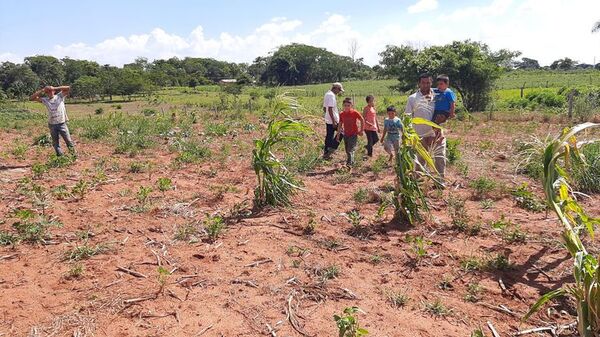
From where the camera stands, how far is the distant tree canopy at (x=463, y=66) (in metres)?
17.6

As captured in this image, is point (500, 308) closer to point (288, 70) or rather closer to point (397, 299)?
point (397, 299)

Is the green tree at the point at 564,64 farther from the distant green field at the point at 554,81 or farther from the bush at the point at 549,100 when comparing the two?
the bush at the point at 549,100

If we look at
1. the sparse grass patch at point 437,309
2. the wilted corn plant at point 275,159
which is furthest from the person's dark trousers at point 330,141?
the sparse grass patch at point 437,309

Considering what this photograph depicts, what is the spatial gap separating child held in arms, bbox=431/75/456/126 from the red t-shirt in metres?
1.75

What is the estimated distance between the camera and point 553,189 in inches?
95.0

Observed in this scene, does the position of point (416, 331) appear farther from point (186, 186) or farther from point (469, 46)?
point (469, 46)

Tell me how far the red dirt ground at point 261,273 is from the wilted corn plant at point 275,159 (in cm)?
21

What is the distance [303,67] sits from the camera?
241 feet

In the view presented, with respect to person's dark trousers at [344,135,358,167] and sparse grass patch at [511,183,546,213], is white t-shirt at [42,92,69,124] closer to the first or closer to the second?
person's dark trousers at [344,135,358,167]

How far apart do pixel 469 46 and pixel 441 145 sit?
13.6m

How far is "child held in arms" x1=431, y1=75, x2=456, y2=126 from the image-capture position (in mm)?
5832

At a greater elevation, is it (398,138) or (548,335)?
(398,138)

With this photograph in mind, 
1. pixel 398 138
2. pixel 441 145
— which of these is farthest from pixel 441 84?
pixel 398 138

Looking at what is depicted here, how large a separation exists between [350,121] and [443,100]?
75.7 inches
